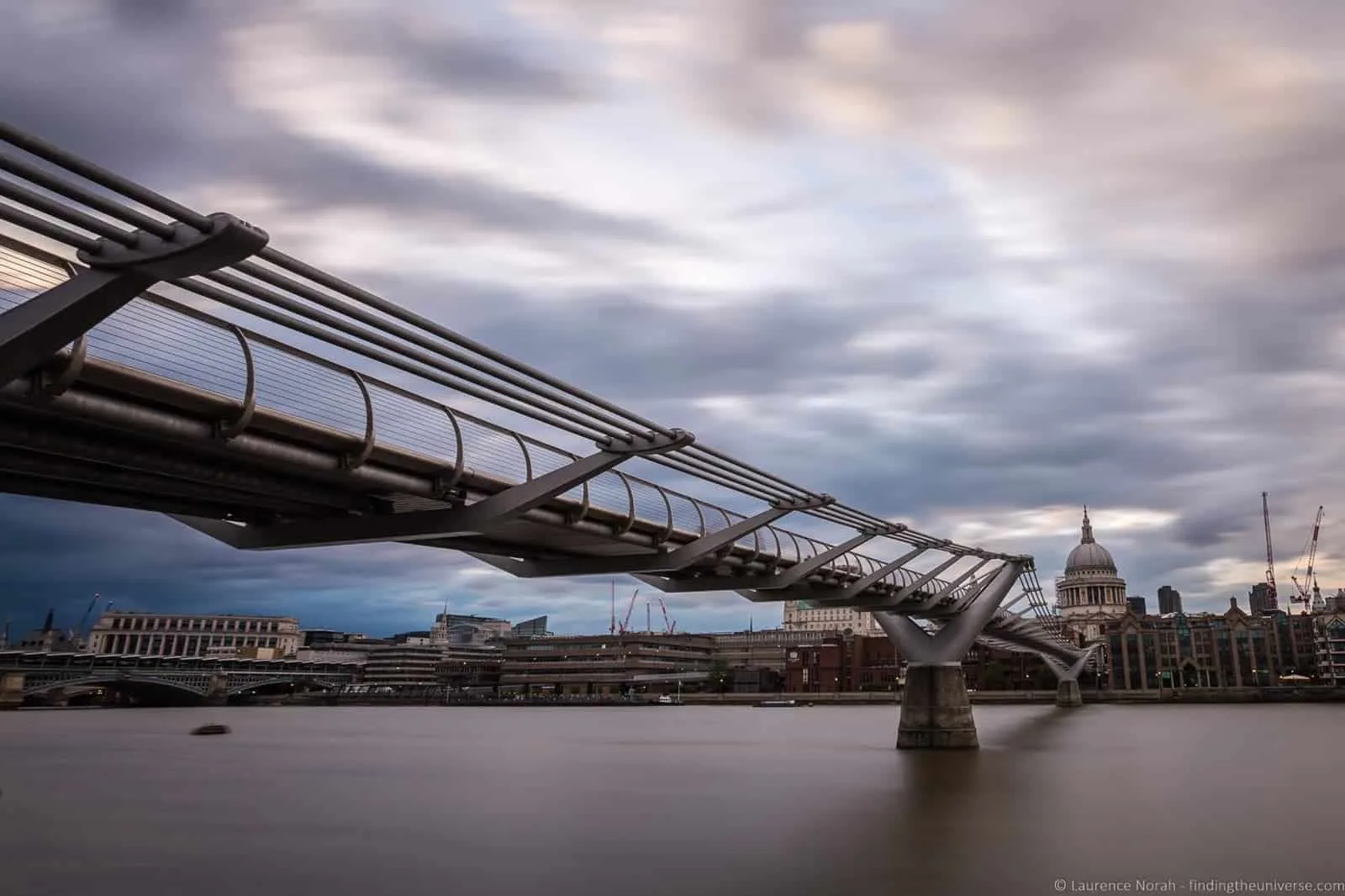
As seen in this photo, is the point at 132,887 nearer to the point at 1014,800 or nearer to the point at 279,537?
the point at 279,537

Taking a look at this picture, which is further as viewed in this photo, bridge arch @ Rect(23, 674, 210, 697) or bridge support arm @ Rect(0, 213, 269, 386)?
bridge arch @ Rect(23, 674, 210, 697)

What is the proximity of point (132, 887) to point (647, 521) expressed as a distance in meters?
10.1

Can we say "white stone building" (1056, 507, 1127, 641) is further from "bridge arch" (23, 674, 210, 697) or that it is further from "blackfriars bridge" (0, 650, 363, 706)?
"bridge arch" (23, 674, 210, 697)

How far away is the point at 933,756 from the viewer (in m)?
33.4

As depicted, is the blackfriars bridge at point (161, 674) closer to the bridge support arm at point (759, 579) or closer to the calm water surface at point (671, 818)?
the calm water surface at point (671, 818)

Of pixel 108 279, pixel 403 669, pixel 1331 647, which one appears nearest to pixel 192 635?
pixel 403 669

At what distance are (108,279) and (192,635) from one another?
543 ft

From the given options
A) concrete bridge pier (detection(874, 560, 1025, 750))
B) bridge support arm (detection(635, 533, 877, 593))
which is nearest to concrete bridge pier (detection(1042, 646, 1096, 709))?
concrete bridge pier (detection(874, 560, 1025, 750))

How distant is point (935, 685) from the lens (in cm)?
3497

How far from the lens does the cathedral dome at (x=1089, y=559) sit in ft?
577

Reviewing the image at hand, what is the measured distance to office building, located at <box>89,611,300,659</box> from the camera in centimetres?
15350

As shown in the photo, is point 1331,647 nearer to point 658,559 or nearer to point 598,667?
point 598,667

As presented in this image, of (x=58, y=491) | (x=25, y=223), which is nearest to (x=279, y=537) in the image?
(x=58, y=491)

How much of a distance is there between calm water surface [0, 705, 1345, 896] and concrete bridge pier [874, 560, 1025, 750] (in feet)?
4.90
